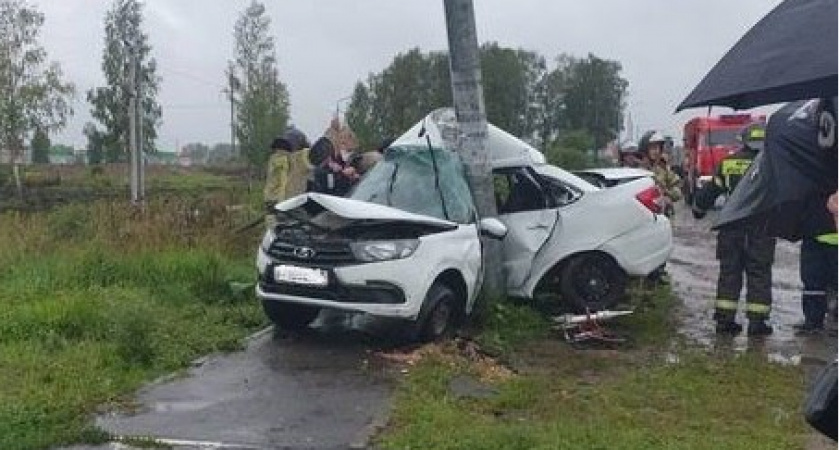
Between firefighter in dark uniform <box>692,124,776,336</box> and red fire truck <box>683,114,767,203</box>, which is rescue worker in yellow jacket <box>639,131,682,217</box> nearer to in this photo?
firefighter in dark uniform <box>692,124,776,336</box>

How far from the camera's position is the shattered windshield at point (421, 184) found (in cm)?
869

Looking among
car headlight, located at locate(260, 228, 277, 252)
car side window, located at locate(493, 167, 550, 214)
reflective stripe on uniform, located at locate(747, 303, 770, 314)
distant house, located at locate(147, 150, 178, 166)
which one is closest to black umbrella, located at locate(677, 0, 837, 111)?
car headlight, located at locate(260, 228, 277, 252)

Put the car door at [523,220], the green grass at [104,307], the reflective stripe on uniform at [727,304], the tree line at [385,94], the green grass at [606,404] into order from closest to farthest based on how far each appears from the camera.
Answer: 1. the green grass at [606,404]
2. the green grass at [104,307]
3. the reflective stripe on uniform at [727,304]
4. the car door at [523,220]
5. the tree line at [385,94]

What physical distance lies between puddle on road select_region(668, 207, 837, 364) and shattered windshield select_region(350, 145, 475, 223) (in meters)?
2.23

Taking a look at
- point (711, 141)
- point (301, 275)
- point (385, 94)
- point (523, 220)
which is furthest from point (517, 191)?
point (385, 94)

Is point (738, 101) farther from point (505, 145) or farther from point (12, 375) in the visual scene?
point (505, 145)

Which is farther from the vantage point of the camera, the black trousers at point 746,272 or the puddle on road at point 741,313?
the black trousers at point 746,272

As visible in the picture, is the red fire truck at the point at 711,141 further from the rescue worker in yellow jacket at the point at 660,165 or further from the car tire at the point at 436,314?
the car tire at the point at 436,314

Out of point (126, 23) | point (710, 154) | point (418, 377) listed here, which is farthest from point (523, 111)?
point (418, 377)

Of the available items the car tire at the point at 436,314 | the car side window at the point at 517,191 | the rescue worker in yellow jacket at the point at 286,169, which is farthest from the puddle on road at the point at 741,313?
the rescue worker in yellow jacket at the point at 286,169

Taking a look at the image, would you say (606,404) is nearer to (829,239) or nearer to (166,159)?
(829,239)

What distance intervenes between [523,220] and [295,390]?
3.45 metres

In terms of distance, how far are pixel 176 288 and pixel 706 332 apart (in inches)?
196

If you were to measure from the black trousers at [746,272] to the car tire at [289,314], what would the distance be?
3572 mm
